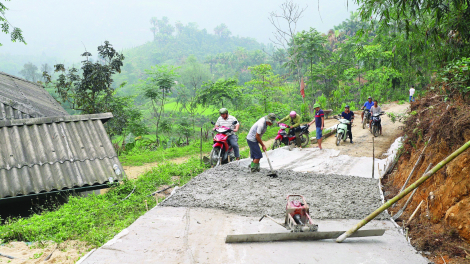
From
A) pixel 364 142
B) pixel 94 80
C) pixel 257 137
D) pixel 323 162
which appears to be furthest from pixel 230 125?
pixel 94 80

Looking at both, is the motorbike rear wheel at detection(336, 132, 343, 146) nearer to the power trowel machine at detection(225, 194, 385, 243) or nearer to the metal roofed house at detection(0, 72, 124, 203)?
the power trowel machine at detection(225, 194, 385, 243)

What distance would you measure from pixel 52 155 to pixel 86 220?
1753 millimetres

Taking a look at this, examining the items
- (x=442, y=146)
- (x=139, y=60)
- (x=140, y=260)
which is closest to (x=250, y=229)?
(x=140, y=260)

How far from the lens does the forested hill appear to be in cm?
7188

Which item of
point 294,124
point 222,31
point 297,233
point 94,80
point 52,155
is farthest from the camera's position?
point 222,31

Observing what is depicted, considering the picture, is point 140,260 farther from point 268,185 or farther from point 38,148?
point 38,148

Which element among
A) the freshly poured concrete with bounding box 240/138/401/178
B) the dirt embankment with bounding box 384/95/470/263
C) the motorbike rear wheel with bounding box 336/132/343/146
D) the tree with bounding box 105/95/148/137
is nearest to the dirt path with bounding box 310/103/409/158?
the motorbike rear wheel with bounding box 336/132/343/146

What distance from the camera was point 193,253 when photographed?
3.12m

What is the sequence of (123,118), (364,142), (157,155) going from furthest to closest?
(123,118), (157,155), (364,142)

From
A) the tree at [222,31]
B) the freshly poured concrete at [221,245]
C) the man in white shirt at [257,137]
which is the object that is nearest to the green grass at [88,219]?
the freshly poured concrete at [221,245]

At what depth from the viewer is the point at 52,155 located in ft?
18.4

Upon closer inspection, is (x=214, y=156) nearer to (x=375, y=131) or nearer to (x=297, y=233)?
(x=297, y=233)

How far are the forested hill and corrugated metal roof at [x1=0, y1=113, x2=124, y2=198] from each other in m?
59.4

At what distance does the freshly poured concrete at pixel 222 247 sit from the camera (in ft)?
9.96
